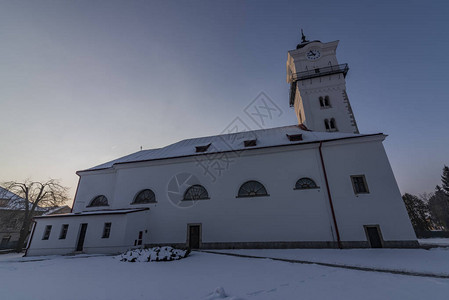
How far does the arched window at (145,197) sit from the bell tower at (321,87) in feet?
59.4

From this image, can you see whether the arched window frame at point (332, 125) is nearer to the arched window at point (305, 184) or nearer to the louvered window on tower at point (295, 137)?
the louvered window on tower at point (295, 137)

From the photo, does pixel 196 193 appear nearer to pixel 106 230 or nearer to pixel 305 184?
pixel 106 230

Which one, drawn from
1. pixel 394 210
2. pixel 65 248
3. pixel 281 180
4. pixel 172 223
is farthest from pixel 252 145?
pixel 65 248

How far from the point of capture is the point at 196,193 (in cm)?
1692

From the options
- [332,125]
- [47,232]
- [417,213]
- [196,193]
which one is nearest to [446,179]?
[417,213]

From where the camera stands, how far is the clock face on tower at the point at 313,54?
24.4 metres

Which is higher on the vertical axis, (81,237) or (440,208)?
(440,208)

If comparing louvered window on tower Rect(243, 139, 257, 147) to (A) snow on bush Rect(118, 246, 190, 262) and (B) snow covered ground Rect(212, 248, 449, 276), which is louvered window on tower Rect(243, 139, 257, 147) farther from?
(A) snow on bush Rect(118, 246, 190, 262)

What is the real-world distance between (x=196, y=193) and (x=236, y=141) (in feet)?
21.6

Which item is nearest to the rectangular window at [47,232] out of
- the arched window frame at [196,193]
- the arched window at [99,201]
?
the arched window at [99,201]

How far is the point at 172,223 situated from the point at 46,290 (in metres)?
10.7

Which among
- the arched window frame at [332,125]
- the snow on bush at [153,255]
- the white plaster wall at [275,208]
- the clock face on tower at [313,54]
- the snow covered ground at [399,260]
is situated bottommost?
the snow covered ground at [399,260]

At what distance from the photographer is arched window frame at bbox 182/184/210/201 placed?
1666 centimetres

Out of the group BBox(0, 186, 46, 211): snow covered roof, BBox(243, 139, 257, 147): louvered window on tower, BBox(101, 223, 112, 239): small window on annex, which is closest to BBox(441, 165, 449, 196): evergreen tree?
BBox(243, 139, 257, 147): louvered window on tower
